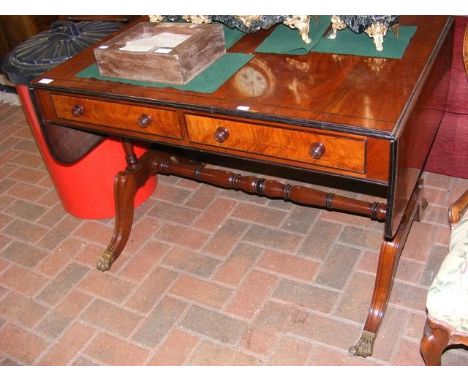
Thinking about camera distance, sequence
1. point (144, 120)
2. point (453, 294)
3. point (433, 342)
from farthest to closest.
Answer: point (144, 120), point (433, 342), point (453, 294)

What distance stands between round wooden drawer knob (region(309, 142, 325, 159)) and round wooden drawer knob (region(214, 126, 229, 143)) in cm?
31

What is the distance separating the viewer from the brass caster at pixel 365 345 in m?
2.08

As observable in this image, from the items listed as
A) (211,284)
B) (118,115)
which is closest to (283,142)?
(118,115)

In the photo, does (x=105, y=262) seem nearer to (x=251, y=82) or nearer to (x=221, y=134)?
(x=221, y=134)

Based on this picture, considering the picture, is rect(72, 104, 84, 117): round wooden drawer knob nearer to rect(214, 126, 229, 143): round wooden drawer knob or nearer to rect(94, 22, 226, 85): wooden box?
rect(94, 22, 226, 85): wooden box

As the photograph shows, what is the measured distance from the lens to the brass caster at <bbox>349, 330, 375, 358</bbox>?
208cm

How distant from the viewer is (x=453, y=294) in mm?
1577

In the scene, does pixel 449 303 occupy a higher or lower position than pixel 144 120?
lower

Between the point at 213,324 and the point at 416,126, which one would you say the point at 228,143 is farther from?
the point at 213,324

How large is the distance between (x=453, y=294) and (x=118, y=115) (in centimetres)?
133

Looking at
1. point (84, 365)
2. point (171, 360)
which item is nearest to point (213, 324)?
point (171, 360)

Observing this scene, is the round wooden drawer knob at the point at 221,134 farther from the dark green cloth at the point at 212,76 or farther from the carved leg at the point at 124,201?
the carved leg at the point at 124,201

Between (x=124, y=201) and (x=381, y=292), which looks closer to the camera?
(x=381, y=292)

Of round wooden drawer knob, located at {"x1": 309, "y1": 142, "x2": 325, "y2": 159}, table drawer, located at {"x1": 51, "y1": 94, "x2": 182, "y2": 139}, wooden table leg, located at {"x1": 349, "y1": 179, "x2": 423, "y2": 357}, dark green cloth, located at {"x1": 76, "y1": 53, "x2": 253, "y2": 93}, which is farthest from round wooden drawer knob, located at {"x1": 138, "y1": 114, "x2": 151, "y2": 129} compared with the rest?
wooden table leg, located at {"x1": 349, "y1": 179, "x2": 423, "y2": 357}
